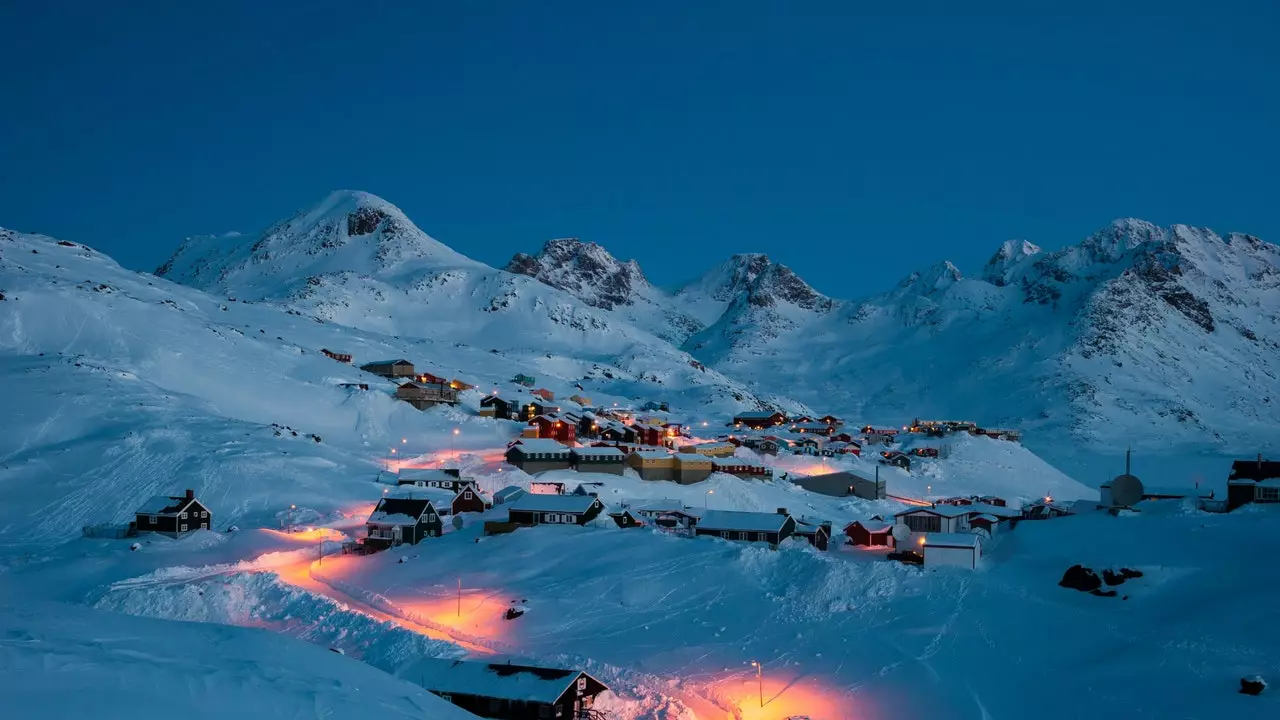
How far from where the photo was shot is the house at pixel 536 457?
2347 inches

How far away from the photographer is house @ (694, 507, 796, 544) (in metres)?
38.6

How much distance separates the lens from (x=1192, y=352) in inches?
6919

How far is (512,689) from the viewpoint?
22000 millimetres

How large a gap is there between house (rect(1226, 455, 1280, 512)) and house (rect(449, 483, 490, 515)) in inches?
1291

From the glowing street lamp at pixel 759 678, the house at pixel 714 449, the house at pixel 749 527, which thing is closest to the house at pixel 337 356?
the house at pixel 714 449

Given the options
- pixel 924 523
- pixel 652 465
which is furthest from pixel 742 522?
pixel 652 465

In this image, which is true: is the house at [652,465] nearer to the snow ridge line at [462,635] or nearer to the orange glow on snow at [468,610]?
the snow ridge line at [462,635]

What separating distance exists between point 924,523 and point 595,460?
23241 millimetres

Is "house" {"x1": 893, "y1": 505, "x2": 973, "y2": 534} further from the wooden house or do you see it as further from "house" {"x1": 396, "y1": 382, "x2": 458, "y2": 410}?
"house" {"x1": 396, "y1": 382, "x2": 458, "y2": 410}

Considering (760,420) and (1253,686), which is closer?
(1253,686)

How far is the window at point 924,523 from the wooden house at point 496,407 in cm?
4154

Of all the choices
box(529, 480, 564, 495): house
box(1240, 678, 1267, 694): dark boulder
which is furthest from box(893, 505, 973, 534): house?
box(529, 480, 564, 495): house

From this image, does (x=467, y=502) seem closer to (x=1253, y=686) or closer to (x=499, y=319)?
(x=1253, y=686)

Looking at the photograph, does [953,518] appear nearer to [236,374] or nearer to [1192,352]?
[236,374]
